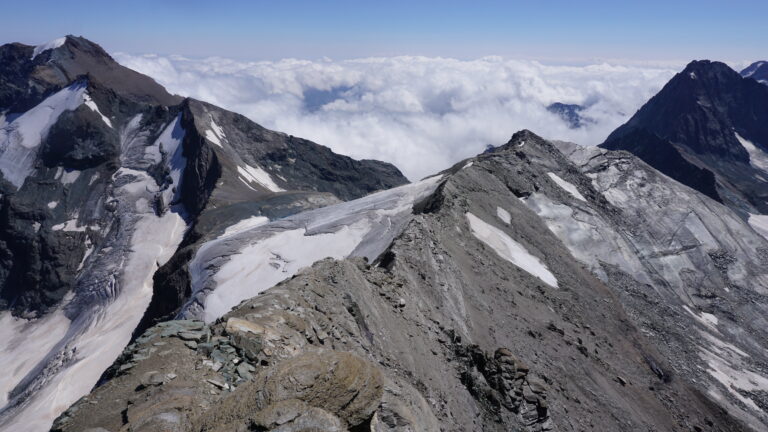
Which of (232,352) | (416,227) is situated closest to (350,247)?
(416,227)

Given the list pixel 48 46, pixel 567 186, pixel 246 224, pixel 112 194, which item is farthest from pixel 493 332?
pixel 48 46

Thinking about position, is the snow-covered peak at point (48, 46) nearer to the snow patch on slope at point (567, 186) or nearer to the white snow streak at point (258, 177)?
→ the white snow streak at point (258, 177)

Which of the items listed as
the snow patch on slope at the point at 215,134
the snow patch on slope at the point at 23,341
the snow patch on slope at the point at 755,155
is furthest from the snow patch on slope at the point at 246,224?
the snow patch on slope at the point at 755,155

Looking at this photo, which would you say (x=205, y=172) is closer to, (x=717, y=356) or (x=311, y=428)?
(x=717, y=356)

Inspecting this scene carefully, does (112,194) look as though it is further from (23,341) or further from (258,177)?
(23,341)

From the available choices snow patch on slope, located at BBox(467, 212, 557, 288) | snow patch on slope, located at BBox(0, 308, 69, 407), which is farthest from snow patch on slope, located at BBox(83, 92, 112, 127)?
snow patch on slope, located at BBox(467, 212, 557, 288)

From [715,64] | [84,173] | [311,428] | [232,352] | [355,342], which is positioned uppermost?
[715,64]
